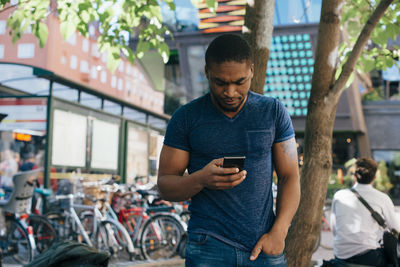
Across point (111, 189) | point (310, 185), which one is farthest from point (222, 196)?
point (111, 189)

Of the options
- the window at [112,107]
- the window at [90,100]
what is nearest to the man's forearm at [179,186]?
the window at [90,100]

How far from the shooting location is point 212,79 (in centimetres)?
218

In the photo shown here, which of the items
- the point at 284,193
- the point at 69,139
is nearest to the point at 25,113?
the point at 69,139

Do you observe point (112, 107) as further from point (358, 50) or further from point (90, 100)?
point (358, 50)

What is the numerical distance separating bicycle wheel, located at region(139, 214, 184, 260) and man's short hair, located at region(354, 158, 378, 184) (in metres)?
4.30

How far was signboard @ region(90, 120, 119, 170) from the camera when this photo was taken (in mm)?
12164

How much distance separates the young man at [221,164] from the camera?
7.06 ft

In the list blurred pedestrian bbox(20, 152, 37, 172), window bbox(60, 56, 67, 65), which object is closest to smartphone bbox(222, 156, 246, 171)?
blurred pedestrian bbox(20, 152, 37, 172)

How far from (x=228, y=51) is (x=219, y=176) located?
0.54m

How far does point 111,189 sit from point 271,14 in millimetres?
6118

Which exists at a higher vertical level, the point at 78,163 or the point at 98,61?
the point at 98,61

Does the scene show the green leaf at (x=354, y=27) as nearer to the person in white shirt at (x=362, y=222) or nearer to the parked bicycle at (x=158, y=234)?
the person in white shirt at (x=362, y=222)

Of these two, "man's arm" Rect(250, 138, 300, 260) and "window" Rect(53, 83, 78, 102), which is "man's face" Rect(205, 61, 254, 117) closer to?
"man's arm" Rect(250, 138, 300, 260)

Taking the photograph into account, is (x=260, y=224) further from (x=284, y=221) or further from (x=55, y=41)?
(x=55, y=41)
